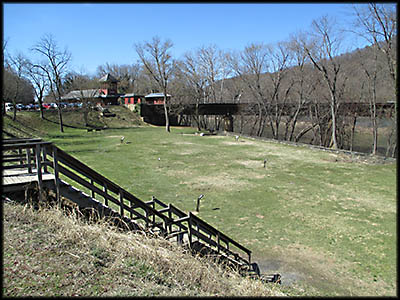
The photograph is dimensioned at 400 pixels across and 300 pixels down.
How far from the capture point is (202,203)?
1227 centimetres

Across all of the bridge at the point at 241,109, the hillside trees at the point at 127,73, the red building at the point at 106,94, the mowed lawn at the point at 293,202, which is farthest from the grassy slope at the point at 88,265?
the hillside trees at the point at 127,73

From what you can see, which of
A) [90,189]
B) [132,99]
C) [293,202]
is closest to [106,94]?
[132,99]

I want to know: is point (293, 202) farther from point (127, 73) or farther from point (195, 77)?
point (127, 73)

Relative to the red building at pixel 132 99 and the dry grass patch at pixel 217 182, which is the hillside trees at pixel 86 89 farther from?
the dry grass patch at pixel 217 182

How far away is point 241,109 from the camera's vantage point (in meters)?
43.6

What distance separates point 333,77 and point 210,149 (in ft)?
48.1

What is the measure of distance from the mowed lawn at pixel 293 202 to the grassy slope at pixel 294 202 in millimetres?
27

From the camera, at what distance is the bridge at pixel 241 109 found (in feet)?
103

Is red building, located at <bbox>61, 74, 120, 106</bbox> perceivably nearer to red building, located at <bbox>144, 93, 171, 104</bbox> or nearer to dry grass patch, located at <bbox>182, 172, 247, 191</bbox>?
red building, located at <bbox>144, 93, 171, 104</bbox>

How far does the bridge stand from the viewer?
3128 centimetres

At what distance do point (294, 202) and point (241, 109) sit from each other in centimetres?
3220

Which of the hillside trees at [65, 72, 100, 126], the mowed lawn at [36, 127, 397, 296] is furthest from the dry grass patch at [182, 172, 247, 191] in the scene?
Answer: the hillside trees at [65, 72, 100, 126]

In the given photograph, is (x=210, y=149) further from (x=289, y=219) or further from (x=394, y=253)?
(x=394, y=253)

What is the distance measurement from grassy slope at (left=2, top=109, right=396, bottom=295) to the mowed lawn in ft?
0.09
